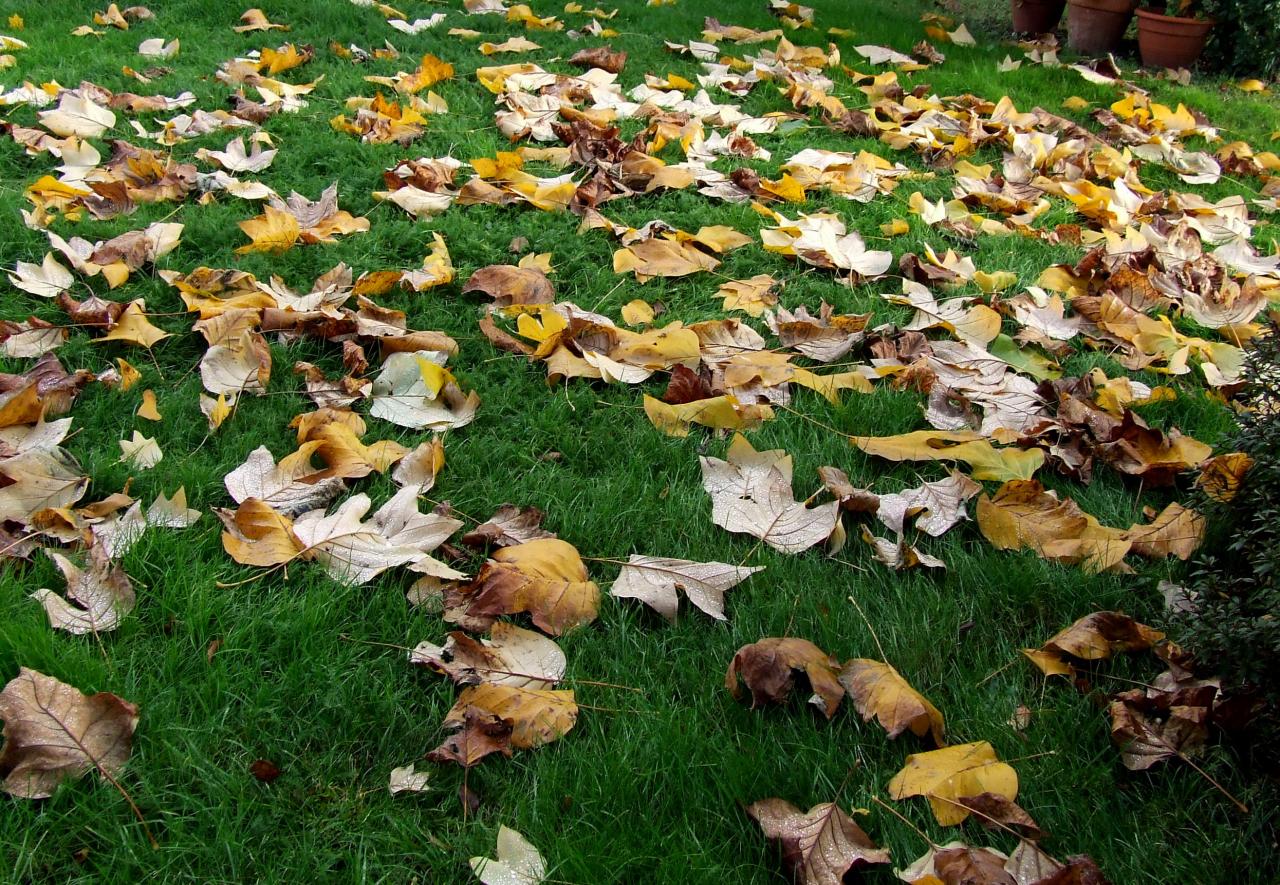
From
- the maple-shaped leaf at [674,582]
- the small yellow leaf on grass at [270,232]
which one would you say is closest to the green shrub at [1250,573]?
the maple-shaped leaf at [674,582]

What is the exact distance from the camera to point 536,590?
6.75 ft

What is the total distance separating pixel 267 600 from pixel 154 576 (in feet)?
0.83

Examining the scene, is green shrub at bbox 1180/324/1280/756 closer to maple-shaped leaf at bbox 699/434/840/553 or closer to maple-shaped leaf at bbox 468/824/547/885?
maple-shaped leaf at bbox 699/434/840/553

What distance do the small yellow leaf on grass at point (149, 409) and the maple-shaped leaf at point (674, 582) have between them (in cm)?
130

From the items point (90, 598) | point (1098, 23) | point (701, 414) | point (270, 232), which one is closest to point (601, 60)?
point (270, 232)

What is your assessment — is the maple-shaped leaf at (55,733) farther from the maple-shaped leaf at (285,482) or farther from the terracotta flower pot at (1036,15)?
the terracotta flower pot at (1036,15)

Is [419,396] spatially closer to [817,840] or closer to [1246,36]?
[817,840]

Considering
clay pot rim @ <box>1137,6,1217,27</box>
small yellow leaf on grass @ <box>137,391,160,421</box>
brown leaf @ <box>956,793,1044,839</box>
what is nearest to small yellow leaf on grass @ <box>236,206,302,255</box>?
small yellow leaf on grass @ <box>137,391,160,421</box>

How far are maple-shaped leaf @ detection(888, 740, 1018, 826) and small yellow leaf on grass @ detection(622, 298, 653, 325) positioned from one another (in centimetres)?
172

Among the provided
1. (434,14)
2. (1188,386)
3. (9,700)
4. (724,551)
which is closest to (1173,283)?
(1188,386)

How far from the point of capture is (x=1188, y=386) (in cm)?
A: 294

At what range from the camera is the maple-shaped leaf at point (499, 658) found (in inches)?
74.7

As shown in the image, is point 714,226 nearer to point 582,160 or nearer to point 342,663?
point 582,160

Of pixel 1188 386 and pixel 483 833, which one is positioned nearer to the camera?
pixel 483 833
